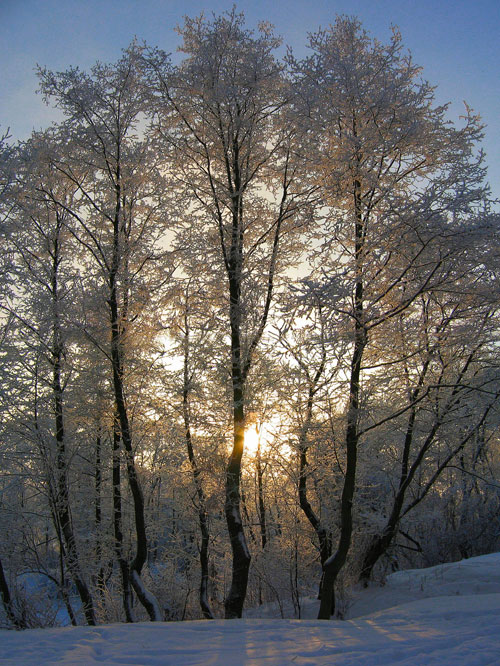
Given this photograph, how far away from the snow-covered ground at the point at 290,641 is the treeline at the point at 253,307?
77.0 inches

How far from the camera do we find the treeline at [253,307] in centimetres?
685

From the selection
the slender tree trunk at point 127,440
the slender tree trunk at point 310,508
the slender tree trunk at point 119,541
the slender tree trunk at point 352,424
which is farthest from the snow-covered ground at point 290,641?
the slender tree trunk at point 119,541

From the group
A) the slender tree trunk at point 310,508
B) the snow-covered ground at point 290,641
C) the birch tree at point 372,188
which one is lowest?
the snow-covered ground at point 290,641

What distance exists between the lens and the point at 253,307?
8719 millimetres

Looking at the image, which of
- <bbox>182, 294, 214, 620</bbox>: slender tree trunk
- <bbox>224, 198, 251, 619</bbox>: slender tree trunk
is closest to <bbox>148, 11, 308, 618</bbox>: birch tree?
<bbox>224, 198, 251, 619</bbox>: slender tree trunk

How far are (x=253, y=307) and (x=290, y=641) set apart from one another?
5.42 m

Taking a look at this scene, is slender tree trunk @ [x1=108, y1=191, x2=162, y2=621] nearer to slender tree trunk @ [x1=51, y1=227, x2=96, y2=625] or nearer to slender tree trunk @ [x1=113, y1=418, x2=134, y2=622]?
slender tree trunk @ [x1=113, y1=418, x2=134, y2=622]

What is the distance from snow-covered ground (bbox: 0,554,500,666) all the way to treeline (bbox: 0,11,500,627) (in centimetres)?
196

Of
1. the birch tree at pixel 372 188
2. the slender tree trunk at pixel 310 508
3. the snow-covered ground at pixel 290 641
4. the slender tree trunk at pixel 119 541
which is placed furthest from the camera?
the slender tree trunk at pixel 119 541

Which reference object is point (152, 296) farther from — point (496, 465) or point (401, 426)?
point (496, 465)

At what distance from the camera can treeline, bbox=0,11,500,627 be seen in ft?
22.5

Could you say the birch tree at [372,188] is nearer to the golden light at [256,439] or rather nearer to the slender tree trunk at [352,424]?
the slender tree trunk at [352,424]

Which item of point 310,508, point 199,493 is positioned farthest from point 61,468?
point 310,508

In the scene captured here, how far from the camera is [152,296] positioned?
9.88 m
